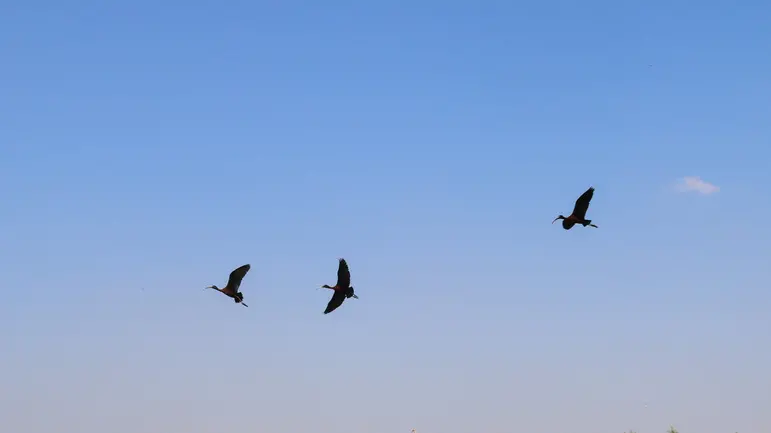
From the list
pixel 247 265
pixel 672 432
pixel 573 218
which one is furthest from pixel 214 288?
pixel 672 432

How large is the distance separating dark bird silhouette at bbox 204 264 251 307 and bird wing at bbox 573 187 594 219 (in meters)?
15.9

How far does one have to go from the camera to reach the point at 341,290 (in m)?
48.3

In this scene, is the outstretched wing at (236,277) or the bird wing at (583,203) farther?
the outstretched wing at (236,277)

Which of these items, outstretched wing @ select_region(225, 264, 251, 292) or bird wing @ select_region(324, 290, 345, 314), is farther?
outstretched wing @ select_region(225, 264, 251, 292)

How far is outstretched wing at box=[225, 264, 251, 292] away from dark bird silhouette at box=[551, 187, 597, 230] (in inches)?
606

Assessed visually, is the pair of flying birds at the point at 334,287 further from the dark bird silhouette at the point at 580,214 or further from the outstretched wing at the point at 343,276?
the dark bird silhouette at the point at 580,214

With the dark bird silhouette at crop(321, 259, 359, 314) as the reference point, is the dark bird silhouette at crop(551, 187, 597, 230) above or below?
above

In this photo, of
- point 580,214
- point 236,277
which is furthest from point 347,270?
point 580,214

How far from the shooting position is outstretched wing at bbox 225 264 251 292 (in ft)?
163

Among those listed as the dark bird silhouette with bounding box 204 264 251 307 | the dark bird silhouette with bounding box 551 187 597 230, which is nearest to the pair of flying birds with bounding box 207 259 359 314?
the dark bird silhouette with bounding box 204 264 251 307

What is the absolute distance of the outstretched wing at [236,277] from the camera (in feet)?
163

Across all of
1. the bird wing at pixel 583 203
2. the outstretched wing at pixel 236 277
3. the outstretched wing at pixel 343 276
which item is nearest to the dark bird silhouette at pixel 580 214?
the bird wing at pixel 583 203

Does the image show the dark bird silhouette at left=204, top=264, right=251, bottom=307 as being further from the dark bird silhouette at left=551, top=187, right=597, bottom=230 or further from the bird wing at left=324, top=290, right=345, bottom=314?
the dark bird silhouette at left=551, top=187, right=597, bottom=230

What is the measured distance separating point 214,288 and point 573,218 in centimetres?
1762
